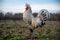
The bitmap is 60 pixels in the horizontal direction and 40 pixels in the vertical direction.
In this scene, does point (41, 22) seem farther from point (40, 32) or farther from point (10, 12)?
point (10, 12)

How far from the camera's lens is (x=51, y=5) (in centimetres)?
135

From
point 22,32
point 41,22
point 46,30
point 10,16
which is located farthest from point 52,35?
point 10,16

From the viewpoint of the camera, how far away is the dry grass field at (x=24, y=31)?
128 cm

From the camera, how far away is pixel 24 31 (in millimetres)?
1296

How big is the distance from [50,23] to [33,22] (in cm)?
19

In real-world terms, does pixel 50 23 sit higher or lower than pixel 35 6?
lower

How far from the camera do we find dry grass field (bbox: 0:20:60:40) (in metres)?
1.28

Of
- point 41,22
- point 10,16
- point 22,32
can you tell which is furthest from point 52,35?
point 10,16

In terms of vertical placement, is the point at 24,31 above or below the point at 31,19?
below

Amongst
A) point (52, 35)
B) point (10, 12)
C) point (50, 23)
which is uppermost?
point (10, 12)

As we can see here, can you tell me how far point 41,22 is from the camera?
Answer: 4.38 ft

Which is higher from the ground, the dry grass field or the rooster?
the rooster

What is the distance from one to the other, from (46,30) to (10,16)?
0.42 m

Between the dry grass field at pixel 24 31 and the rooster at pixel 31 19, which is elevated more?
the rooster at pixel 31 19
